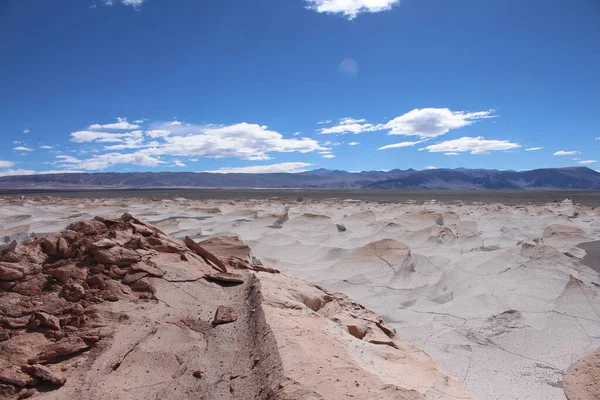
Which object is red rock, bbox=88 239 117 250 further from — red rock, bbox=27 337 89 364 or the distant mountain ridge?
the distant mountain ridge

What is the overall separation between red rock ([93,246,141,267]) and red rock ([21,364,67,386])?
0.83 metres

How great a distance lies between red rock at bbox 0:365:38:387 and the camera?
1.69 m

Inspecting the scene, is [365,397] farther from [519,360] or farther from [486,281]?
[486,281]

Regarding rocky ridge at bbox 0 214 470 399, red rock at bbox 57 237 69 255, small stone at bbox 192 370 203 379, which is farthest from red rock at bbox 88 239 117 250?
small stone at bbox 192 370 203 379

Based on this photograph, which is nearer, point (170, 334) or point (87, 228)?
point (170, 334)

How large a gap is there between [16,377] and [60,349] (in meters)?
0.20

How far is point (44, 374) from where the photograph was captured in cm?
172

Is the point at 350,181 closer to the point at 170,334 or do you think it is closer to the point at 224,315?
the point at 224,315

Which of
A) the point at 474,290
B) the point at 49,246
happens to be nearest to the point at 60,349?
the point at 49,246

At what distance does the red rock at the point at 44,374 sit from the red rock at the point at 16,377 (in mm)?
18

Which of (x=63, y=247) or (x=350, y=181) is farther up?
(x=63, y=247)

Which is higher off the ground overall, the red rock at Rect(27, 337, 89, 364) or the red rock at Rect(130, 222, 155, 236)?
the red rock at Rect(130, 222, 155, 236)

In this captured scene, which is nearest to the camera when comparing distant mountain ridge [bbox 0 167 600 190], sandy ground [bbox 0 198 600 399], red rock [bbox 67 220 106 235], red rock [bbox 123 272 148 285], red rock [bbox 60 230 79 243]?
red rock [bbox 123 272 148 285]

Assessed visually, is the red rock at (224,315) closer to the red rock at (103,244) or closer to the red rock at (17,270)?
the red rock at (103,244)
